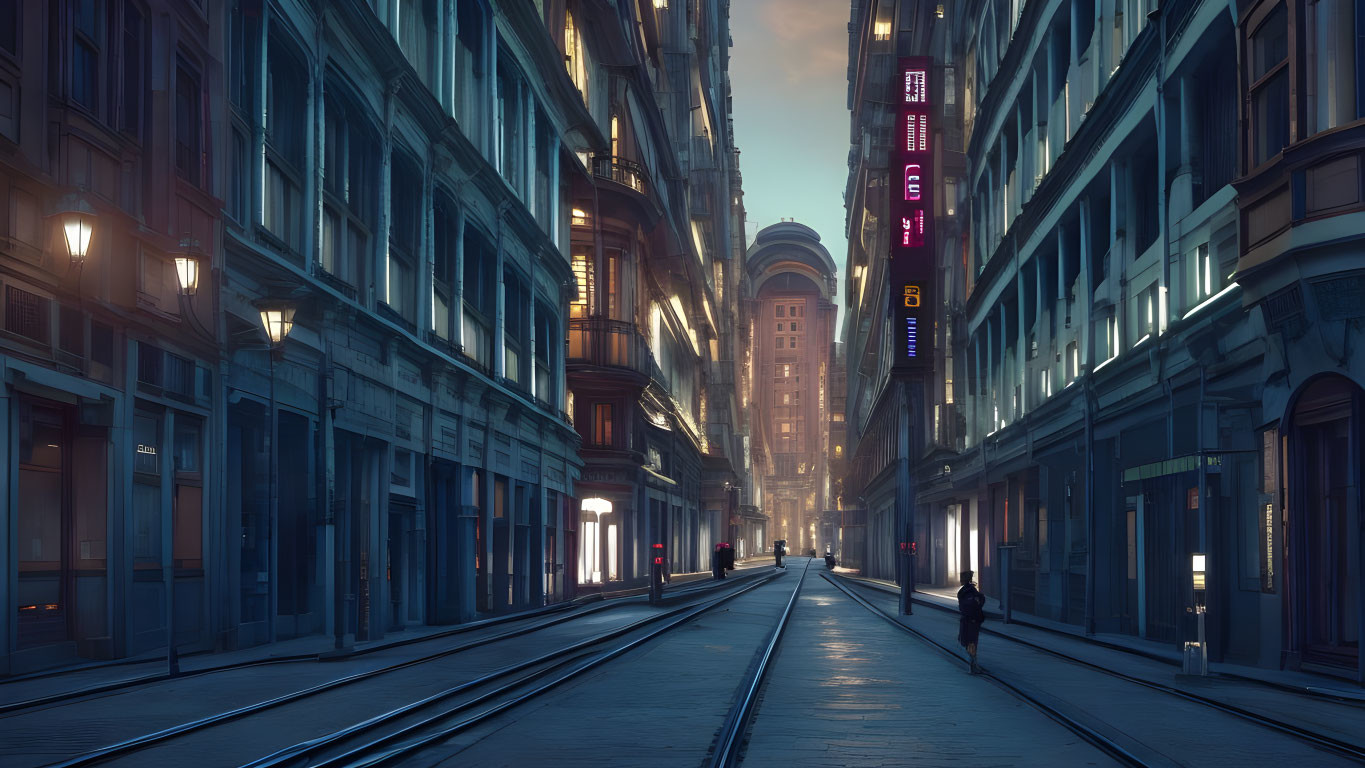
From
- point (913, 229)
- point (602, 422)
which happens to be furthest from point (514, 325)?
point (913, 229)

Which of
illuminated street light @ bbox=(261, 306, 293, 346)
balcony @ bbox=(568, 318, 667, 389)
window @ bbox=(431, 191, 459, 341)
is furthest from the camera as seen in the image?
balcony @ bbox=(568, 318, 667, 389)

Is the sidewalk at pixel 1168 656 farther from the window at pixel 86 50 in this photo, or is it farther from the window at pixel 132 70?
the window at pixel 86 50

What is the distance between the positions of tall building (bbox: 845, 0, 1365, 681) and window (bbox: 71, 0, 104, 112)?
51.5 ft

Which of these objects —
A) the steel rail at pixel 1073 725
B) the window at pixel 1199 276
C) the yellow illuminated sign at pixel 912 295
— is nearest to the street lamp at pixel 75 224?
the steel rail at pixel 1073 725

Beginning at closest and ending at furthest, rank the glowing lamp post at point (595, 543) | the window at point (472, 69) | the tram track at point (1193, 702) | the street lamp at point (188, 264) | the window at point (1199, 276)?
the tram track at point (1193, 702) → the street lamp at point (188, 264) → the window at point (1199, 276) → the window at point (472, 69) → the glowing lamp post at point (595, 543)

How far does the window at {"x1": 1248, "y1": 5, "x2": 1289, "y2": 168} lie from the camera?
19.6 metres

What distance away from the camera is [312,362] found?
76.0ft

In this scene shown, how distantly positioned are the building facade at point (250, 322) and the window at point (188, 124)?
1.5 inches

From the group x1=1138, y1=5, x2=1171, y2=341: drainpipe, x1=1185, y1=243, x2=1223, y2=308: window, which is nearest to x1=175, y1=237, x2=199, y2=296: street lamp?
x1=1185, y1=243, x2=1223, y2=308: window

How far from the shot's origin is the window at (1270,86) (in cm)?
1959

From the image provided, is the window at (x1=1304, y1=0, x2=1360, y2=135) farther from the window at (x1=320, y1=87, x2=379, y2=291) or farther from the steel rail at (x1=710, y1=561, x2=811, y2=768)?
the window at (x1=320, y1=87, x2=379, y2=291)

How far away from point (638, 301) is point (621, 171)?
7004mm

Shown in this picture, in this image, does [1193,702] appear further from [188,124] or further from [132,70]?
[132,70]

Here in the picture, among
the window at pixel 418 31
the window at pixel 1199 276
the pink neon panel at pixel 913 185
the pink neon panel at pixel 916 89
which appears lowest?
the window at pixel 1199 276
